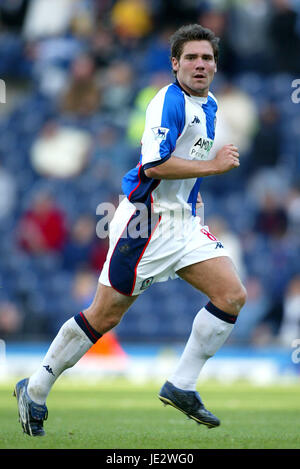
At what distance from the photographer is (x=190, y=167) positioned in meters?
5.41

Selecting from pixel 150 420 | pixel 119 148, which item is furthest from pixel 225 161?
pixel 119 148

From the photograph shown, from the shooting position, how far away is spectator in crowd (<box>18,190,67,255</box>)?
14.2 metres

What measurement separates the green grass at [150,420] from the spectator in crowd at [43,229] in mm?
3581

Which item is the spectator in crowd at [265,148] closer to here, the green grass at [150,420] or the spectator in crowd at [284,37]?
the spectator in crowd at [284,37]

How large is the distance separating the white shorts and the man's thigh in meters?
0.04

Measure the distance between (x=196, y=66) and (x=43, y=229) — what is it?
8.87 m

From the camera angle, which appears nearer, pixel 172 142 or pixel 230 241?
pixel 172 142

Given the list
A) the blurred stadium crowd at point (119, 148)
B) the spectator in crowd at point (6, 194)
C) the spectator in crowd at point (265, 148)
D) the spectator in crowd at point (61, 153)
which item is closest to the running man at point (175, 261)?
the blurred stadium crowd at point (119, 148)

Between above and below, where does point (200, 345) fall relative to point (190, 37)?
below

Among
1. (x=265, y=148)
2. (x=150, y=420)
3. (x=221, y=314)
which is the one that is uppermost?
(x=265, y=148)

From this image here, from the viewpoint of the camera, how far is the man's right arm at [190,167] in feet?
17.7

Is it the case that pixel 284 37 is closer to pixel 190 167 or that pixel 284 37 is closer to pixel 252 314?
pixel 252 314

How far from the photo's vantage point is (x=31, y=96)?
1712cm

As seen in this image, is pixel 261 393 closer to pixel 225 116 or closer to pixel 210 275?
pixel 210 275
